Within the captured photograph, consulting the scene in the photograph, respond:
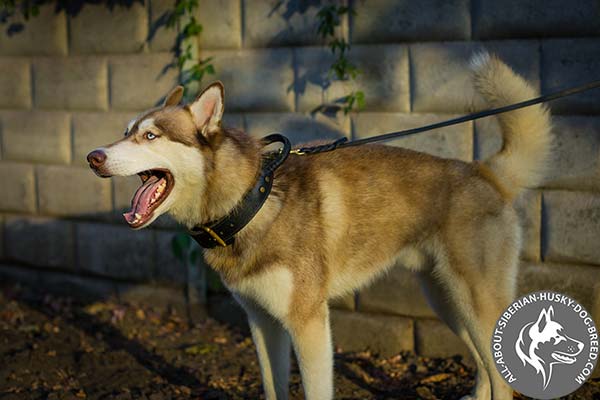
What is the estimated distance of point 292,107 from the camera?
15.8ft

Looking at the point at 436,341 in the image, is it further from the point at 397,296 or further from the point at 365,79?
the point at 365,79

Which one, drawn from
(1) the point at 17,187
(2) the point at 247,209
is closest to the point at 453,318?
(2) the point at 247,209

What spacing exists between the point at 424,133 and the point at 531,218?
80 cm

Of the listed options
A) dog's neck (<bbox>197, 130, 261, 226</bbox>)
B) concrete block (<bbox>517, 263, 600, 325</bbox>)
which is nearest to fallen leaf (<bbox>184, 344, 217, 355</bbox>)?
dog's neck (<bbox>197, 130, 261, 226</bbox>)

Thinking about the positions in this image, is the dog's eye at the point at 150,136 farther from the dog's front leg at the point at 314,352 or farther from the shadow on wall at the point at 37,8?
the shadow on wall at the point at 37,8

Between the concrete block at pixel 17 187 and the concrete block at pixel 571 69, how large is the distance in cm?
401

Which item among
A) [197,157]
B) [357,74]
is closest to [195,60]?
[357,74]

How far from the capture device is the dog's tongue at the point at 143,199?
3131 millimetres

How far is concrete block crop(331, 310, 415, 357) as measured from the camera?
184 inches

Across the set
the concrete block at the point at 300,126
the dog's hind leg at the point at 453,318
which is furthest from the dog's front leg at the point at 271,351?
the concrete block at the point at 300,126

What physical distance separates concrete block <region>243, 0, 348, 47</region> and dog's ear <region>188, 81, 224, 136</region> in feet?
5.29

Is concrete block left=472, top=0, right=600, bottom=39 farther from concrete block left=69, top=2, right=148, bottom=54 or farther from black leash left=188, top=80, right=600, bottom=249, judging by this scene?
concrete block left=69, top=2, right=148, bottom=54

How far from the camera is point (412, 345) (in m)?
4.68

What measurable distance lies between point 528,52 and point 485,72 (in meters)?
0.64
